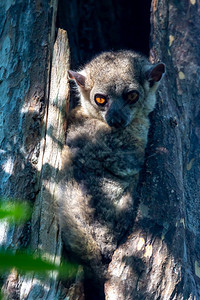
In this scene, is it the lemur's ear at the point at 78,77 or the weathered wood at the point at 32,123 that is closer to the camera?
the weathered wood at the point at 32,123

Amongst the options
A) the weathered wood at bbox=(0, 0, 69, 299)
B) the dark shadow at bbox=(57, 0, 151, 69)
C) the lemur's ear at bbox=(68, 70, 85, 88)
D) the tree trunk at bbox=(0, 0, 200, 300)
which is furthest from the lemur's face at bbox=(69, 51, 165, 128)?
the dark shadow at bbox=(57, 0, 151, 69)

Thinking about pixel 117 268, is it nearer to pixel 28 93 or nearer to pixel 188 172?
pixel 188 172

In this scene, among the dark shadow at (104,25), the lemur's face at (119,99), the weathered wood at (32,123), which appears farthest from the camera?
the dark shadow at (104,25)

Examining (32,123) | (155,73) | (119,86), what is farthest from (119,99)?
(32,123)

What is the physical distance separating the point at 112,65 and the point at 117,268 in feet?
6.99

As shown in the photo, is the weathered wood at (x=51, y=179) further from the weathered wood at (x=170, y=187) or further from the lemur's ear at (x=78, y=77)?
the weathered wood at (x=170, y=187)

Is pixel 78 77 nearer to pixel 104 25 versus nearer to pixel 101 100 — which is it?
pixel 101 100

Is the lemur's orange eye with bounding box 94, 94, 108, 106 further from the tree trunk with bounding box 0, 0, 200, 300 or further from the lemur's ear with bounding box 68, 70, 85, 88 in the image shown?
the tree trunk with bounding box 0, 0, 200, 300

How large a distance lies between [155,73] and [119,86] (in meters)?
0.43

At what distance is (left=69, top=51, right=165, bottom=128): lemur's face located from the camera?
11.1 ft

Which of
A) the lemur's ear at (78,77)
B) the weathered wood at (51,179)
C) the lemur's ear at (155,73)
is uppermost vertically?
the lemur's ear at (155,73)

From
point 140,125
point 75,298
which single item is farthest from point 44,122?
point 75,298

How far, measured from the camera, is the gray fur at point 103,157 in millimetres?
3041

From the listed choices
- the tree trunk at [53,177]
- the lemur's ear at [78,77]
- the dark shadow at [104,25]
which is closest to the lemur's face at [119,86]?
the lemur's ear at [78,77]
